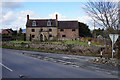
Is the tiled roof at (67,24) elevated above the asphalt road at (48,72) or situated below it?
above

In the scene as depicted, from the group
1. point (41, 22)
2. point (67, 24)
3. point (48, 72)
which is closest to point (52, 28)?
point (41, 22)

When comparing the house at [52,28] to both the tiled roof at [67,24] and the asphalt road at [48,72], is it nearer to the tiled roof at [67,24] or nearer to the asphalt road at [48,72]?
the tiled roof at [67,24]

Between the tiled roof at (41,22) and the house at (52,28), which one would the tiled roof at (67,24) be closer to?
the house at (52,28)

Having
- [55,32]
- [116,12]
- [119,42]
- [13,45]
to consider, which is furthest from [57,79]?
[55,32]

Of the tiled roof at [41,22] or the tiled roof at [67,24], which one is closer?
the tiled roof at [67,24]

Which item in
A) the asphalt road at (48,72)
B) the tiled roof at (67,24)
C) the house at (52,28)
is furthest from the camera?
the tiled roof at (67,24)

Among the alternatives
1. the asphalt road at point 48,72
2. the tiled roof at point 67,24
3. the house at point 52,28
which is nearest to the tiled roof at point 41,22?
the house at point 52,28

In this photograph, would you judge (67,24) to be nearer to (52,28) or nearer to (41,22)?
(52,28)

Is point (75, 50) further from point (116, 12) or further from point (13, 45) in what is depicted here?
point (13, 45)

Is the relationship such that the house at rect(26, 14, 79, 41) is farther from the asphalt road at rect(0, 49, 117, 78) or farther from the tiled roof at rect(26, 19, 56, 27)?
the asphalt road at rect(0, 49, 117, 78)

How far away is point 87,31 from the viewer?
70.3 metres

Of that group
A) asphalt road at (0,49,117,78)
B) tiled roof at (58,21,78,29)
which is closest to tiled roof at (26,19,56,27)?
tiled roof at (58,21,78,29)

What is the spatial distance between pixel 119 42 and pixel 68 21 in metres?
44.2

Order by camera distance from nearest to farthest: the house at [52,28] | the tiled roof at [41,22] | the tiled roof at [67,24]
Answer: the house at [52,28] → the tiled roof at [67,24] → the tiled roof at [41,22]
